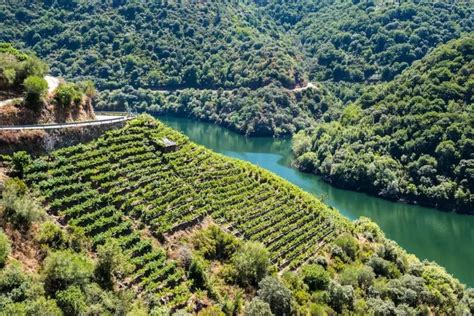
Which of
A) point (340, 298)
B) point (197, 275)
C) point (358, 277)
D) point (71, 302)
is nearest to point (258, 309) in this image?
point (197, 275)

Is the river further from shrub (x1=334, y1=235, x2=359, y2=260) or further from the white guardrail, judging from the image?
the white guardrail

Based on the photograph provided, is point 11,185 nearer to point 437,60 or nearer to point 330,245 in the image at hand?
point 330,245

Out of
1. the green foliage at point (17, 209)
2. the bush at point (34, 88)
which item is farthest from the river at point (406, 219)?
the green foliage at point (17, 209)

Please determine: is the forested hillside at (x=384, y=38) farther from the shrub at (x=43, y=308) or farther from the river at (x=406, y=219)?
the shrub at (x=43, y=308)

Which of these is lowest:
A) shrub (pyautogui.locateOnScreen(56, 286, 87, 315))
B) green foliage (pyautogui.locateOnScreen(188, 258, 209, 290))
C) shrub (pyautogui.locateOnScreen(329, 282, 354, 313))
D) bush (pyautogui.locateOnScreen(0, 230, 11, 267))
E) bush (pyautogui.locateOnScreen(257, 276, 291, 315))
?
shrub (pyautogui.locateOnScreen(329, 282, 354, 313))

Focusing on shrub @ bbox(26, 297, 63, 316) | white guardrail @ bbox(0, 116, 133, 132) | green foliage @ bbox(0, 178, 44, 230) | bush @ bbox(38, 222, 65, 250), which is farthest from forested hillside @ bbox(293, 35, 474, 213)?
shrub @ bbox(26, 297, 63, 316)

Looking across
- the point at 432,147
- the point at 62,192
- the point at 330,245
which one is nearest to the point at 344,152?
the point at 432,147
